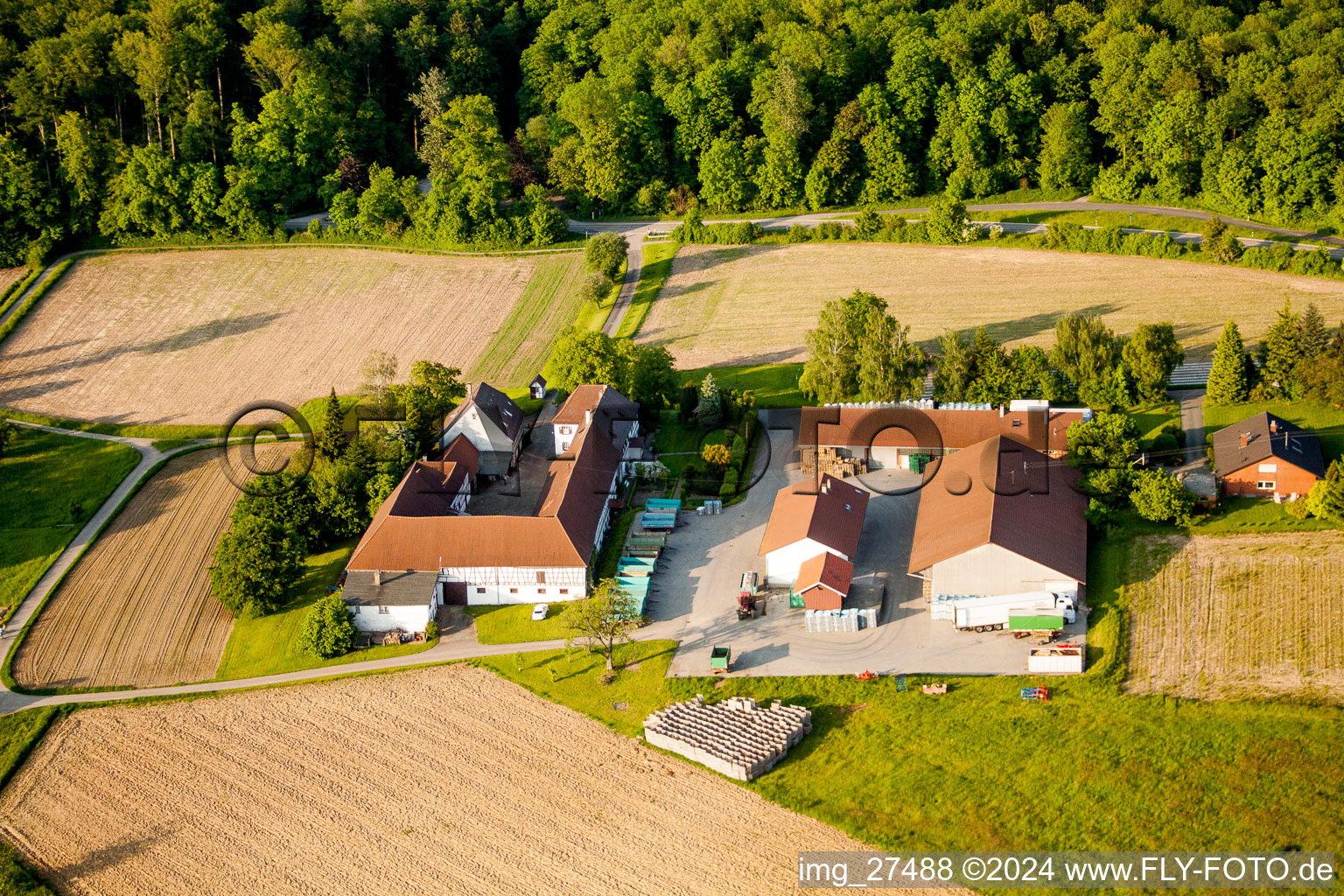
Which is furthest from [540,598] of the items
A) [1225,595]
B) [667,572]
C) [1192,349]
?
[1192,349]

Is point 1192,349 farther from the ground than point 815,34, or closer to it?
closer to it

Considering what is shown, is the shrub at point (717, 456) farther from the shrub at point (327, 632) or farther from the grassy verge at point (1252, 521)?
the grassy verge at point (1252, 521)

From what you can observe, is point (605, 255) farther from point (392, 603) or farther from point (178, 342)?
point (392, 603)

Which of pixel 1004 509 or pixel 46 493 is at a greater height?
pixel 46 493

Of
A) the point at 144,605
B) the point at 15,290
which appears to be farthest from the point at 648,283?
the point at 15,290

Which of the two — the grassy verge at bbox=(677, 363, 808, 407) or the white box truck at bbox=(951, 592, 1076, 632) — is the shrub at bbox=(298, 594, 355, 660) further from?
the grassy verge at bbox=(677, 363, 808, 407)

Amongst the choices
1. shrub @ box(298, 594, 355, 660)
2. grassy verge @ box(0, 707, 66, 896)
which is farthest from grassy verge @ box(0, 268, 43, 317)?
shrub @ box(298, 594, 355, 660)

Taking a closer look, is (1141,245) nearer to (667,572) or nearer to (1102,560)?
(1102,560)
